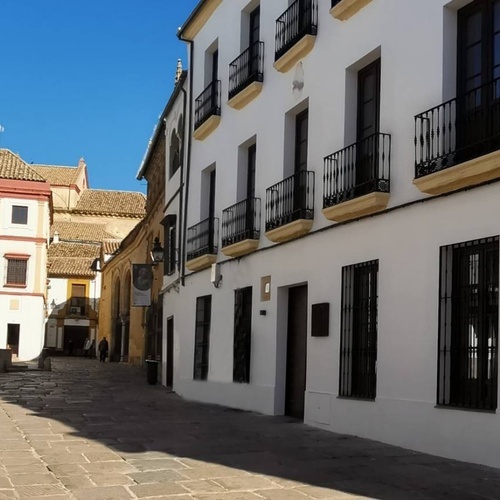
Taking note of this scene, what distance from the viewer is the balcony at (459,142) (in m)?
8.01

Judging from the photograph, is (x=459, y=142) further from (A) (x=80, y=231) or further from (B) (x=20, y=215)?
(A) (x=80, y=231)

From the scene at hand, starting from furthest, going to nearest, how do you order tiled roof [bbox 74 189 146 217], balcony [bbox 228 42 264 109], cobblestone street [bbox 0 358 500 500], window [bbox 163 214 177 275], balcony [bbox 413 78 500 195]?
tiled roof [bbox 74 189 146 217] < window [bbox 163 214 177 275] < balcony [bbox 228 42 264 109] < balcony [bbox 413 78 500 195] < cobblestone street [bbox 0 358 500 500]

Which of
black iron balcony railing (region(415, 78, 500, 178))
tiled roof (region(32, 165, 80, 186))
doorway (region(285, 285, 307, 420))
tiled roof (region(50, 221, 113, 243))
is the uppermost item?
tiled roof (region(32, 165, 80, 186))

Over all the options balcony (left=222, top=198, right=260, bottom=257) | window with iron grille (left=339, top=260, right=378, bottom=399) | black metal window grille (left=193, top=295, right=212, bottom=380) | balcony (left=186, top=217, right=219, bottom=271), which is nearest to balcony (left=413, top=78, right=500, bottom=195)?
window with iron grille (left=339, top=260, right=378, bottom=399)

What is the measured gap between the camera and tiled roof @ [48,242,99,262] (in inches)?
2483

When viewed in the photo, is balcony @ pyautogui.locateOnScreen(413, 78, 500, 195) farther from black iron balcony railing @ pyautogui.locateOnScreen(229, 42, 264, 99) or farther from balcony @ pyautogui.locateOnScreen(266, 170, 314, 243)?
black iron balcony railing @ pyautogui.locateOnScreen(229, 42, 264, 99)

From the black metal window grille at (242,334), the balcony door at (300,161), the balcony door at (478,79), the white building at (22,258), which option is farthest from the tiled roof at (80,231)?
the balcony door at (478,79)

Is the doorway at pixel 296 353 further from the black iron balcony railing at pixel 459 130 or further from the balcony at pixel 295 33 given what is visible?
A: the black iron balcony railing at pixel 459 130

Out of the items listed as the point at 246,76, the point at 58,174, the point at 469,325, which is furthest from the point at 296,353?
the point at 58,174

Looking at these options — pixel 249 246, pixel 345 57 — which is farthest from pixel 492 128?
pixel 249 246

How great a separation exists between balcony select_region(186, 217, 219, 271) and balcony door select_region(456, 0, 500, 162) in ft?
25.2

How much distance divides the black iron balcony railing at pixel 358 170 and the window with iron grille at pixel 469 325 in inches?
59.4

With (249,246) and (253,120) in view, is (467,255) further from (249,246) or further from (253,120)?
(253,120)

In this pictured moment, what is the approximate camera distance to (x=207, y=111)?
1672cm
